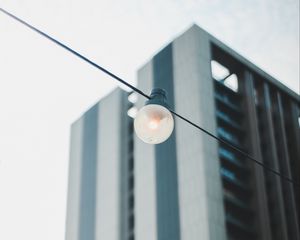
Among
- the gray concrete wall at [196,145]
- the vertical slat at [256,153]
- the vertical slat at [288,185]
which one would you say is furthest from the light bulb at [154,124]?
the vertical slat at [288,185]

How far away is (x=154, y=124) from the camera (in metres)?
6.89

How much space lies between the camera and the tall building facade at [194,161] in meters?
57.8

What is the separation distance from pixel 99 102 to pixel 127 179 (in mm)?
15213

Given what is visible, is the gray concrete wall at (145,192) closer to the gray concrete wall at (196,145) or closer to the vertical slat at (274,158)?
the gray concrete wall at (196,145)

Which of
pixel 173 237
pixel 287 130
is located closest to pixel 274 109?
pixel 287 130

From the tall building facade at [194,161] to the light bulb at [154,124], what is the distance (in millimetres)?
48280

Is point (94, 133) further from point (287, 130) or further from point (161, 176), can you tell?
point (287, 130)

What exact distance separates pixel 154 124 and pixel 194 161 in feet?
169

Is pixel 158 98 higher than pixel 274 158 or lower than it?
lower

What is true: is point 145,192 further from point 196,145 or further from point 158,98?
point 158,98

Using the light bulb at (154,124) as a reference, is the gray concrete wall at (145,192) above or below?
above

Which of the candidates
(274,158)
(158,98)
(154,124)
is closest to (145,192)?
(274,158)

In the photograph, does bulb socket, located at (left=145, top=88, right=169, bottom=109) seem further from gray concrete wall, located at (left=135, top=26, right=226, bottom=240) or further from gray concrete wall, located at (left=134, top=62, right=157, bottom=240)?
gray concrete wall, located at (left=134, top=62, right=157, bottom=240)

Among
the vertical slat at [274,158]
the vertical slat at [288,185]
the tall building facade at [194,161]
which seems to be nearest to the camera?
the tall building facade at [194,161]
